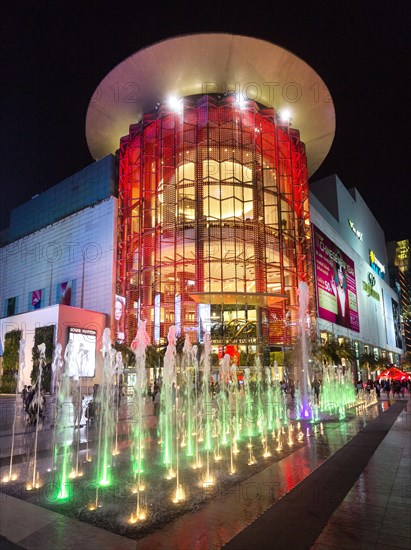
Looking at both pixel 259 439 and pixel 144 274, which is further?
pixel 144 274

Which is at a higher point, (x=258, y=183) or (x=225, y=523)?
(x=258, y=183)

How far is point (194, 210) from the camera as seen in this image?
135 ft

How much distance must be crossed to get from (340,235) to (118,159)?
117 ft

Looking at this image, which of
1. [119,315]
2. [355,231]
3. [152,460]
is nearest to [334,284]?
[355,231]

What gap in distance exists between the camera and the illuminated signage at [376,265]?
82425mm

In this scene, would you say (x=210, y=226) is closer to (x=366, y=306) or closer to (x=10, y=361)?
(x=10, y=361)

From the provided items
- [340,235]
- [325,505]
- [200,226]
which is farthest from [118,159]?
[325,505]

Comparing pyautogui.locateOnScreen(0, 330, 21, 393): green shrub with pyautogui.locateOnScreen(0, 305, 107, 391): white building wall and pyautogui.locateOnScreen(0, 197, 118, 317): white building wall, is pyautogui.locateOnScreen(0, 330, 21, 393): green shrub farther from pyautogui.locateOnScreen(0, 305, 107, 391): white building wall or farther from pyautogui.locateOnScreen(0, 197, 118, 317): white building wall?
pyautogui.locateOnScreen(0, 197, 118, 317): white building wall

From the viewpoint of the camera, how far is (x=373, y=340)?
75312 millimetres

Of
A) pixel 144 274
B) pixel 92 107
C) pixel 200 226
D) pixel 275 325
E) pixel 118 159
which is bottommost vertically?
pixel 275 325

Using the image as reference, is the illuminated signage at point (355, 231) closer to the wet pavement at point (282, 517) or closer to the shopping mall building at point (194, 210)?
the shopping mall building at point (194, 210)

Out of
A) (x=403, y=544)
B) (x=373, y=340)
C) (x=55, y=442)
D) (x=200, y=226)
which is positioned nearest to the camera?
(x=403, y=544)

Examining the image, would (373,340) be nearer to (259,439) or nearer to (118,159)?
(118,159)

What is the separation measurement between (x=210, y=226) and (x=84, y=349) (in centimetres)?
1619
